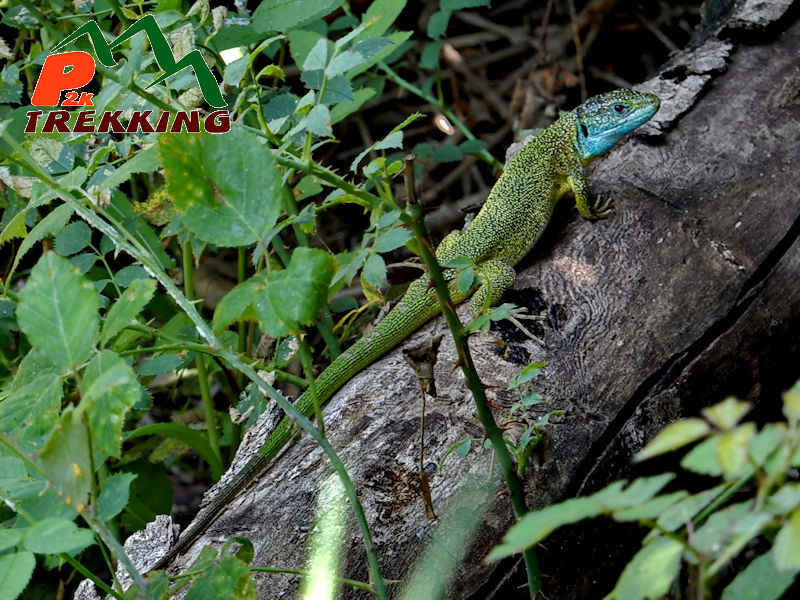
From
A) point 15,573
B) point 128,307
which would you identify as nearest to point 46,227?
point 128,307

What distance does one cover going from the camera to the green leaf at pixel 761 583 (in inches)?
41.1

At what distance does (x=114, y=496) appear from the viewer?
1479 mm

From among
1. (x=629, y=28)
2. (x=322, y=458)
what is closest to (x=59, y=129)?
(x=322, y=458)

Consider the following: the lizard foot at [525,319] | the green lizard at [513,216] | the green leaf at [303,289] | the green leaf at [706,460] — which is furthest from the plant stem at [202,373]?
the green leaf at [706,460]

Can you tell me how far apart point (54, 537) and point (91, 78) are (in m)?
1.75

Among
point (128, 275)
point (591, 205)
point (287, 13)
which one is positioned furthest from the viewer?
point (591, 205)

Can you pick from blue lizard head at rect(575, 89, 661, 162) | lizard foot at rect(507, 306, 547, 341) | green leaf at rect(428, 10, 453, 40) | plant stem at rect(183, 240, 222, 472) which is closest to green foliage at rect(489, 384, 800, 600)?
lizard foot at rect(507, 306, 547, 341)

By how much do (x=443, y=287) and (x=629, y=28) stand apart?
4.83 m

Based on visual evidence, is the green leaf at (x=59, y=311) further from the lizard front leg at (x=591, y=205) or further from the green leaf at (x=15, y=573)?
the lizard front leg at (x=591, y=205)

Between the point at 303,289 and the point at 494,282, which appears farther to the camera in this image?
the point at 494,282

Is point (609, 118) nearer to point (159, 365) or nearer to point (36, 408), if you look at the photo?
point (159, 365)

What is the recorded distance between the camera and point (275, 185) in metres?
1.38

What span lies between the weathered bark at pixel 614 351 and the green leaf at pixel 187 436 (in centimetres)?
50

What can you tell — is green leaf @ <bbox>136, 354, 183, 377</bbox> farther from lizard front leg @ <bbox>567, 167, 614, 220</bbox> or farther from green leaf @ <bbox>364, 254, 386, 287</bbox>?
lizard front leg @ <bbox>567, 167, 614, 220</bbox>
